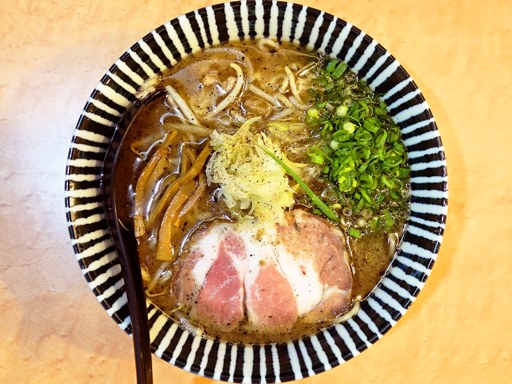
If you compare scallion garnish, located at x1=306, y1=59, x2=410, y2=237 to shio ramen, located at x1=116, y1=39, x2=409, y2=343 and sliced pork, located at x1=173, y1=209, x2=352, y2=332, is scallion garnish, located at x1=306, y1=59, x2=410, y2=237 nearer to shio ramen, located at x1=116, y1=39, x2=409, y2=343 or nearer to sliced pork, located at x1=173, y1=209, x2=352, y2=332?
shio ramen, located at x1=116, y1=39, x2=409, y2=343

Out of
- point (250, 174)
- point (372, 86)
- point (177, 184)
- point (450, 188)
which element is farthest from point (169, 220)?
point (450, 188)

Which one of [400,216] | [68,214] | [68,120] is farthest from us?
[68,120]

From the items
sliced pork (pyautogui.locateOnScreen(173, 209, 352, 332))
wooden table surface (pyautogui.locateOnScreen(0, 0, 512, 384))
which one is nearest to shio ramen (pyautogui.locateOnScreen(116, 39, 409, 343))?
sliced pork (pyautogui.locateOnScreen(173, 209, 352, 332))

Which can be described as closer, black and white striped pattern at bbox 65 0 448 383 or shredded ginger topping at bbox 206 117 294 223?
black and white striped pattern at bbox 65 0 448 383

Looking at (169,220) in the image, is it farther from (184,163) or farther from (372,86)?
(372,86)

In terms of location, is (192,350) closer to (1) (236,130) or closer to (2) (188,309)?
(2) (188,309)

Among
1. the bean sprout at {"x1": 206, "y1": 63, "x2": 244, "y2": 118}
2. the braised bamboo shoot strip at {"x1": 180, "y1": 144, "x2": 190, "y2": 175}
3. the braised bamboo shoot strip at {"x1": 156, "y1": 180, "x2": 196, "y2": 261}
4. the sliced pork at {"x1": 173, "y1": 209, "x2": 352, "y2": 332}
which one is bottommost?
the sliced pork at {"x1": 173, "y1": 209, "x2": 352, "y2": 332}

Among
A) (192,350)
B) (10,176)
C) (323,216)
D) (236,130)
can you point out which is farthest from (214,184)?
(10,176)
